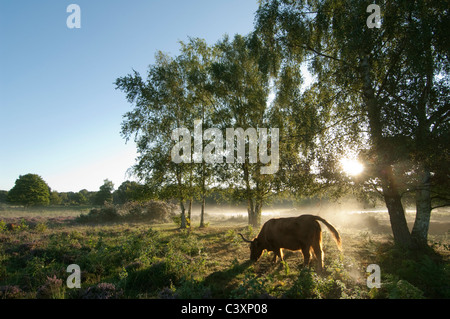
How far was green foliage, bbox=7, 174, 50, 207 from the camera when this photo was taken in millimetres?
51125

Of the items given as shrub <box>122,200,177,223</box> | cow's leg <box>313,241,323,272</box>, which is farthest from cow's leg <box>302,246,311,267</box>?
shrub <box>122,200,177,223</box>

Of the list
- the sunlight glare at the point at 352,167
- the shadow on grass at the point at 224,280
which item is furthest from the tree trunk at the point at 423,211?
the shadow on grass at the point at 224,280

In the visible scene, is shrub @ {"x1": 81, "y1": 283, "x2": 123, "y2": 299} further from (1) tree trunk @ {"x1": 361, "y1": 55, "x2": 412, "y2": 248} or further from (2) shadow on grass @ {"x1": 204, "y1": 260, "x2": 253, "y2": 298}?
(1) tree trunk @ {"x1": 361, "y1": 55, "x2": 412, "y2": 248}

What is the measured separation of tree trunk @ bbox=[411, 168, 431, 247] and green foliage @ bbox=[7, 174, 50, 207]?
6823 cm

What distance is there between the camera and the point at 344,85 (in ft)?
33.8

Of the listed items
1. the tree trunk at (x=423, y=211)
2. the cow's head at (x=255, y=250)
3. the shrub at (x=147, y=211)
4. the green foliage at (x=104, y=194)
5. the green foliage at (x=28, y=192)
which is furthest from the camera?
the green foliage at (x=104, y=194)

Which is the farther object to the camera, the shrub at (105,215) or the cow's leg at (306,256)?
the shrub at (105,215)

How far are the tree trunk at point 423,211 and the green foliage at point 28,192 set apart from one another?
68226mm

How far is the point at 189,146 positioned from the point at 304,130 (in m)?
11.3

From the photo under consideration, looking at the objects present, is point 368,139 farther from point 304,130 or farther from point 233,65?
point 233,65

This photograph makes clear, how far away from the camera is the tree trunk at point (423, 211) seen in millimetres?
9633

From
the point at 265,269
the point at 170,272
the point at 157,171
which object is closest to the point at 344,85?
the point at 265,269

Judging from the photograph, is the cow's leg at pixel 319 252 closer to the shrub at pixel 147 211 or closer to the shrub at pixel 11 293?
the shrub at pixel 11 293

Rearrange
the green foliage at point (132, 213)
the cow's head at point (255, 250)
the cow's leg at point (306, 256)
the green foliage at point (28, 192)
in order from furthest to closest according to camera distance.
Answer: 1. the green foliage at point (28, 192)
2. the green foliage at point (132, 213)
3. the cow's head at point (255, 250)
4. the cow's leg at point (306, 256)
